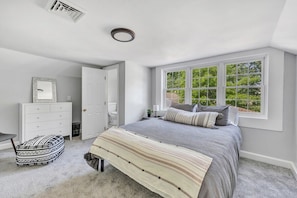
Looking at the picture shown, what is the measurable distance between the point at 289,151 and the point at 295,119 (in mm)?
559

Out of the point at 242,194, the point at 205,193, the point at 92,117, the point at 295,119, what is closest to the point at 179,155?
the point at 205,193

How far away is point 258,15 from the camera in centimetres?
153

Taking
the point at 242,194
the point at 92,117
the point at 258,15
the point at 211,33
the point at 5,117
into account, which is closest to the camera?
the point at 258,15

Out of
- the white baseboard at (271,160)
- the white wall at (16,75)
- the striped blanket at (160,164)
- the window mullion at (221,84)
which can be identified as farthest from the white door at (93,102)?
the white baseboard at (271,160)

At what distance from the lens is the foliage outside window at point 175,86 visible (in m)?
3.68

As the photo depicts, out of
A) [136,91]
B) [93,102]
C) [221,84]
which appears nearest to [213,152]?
[221,84]

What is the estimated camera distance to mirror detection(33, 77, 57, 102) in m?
3.37

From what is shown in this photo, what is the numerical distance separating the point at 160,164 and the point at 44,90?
3670 millimetres

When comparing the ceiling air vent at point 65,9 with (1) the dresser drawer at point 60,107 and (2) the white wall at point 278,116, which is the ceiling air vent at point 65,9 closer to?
(1) the dresser drawer at point 60,107

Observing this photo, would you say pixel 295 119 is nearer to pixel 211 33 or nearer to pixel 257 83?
pixel 257 83

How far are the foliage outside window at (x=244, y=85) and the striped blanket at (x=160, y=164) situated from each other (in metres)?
2.14

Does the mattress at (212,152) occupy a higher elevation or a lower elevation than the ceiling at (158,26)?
lower

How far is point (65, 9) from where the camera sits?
4.90 feet

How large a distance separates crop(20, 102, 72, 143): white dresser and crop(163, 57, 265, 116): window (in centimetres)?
299
